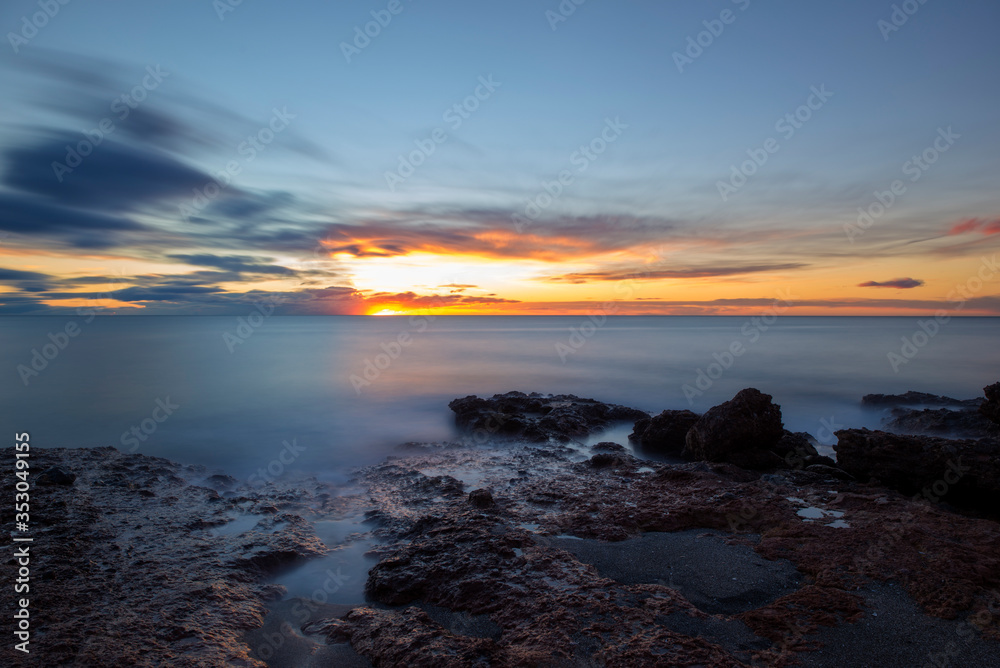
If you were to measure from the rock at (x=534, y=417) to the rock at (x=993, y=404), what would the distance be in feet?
27.6

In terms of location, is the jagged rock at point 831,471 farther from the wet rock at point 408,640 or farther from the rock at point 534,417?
the wet rock at point 408,640

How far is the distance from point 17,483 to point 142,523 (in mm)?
2664

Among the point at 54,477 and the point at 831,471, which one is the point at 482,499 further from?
the point at 54,477

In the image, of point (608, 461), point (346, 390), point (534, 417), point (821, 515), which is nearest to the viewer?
point (821, 515)

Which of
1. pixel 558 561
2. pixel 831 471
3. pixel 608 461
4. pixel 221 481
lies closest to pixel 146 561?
pixel 221 481

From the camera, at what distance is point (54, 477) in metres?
8.20

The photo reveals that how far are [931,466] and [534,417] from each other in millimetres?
9282

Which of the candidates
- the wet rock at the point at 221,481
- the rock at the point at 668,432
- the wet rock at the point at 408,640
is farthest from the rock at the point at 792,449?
the wet rock at the point at 221,481

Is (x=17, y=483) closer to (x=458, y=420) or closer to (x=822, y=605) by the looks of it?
(x=458, y=420)

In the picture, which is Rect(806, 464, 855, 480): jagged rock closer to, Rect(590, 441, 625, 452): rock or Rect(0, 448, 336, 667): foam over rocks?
Rect(590, 441, 625, 452): rock

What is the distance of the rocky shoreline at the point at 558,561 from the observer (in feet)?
14.0

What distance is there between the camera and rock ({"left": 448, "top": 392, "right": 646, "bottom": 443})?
42.7 feet

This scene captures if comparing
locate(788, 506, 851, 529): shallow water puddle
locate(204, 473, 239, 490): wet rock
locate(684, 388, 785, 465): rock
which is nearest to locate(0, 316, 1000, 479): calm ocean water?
locate(204, 473, 239, 490): wet rock

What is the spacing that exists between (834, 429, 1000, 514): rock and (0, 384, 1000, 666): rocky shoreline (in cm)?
3
